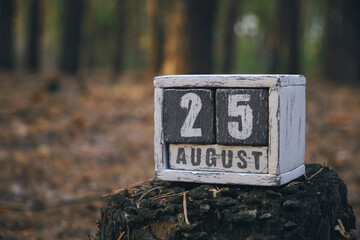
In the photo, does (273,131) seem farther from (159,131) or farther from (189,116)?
(159,131)

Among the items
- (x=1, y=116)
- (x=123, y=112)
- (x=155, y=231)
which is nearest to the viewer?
(x=155, y=231)

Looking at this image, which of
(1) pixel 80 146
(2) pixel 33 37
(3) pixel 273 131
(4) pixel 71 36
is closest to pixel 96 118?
(1) pixel 80 146

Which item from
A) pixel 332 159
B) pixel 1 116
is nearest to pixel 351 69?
pixel 332 159

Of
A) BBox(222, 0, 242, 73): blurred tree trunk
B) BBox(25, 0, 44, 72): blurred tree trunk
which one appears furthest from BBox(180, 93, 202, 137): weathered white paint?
BBox(222, 0, 242, 73): blurred tree trunk

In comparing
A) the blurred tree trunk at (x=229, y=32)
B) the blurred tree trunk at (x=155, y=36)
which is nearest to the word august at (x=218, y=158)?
the blurred tree trunk at (x=155, y=36)

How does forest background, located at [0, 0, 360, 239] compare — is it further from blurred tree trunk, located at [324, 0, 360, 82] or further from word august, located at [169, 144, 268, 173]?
word august, located at [169, 144, 268, 173]

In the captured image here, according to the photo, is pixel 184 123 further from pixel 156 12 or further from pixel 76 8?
pixel 156 12

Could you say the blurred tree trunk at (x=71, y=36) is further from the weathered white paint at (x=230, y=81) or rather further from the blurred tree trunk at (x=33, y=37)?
the weathered white paint at (x=230, y=81)
